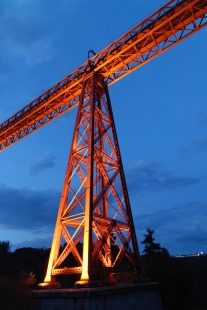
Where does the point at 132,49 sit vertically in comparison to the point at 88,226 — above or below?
above

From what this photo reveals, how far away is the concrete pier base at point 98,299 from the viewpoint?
26.8 feet

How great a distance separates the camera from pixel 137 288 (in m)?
10.0

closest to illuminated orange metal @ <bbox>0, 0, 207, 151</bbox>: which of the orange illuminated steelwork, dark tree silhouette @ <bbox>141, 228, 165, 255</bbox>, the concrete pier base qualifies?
the orange illuminated steelwork

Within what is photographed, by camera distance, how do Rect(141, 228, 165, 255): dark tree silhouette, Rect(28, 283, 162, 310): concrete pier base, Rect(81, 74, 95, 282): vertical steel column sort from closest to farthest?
Rect(28, 283, 162, 310): concrete pier base
Rect(81, 74, 95, 282): vertical steel column
Rect(141, 228, 165, 255): dark tree silhouette

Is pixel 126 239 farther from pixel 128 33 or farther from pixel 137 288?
Answer: pixel 128 33

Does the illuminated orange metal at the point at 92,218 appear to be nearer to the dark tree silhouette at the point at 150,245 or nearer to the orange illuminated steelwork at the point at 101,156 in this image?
the orange illuminated steelwork at the point at 101,156

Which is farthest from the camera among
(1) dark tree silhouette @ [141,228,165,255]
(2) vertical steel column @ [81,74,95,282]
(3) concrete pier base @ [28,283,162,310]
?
(1) dark tree silhouette @ [141,228,165,255]

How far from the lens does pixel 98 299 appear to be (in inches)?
328

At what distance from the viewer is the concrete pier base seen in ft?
26.8

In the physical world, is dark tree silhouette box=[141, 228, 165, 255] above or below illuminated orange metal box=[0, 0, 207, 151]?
below

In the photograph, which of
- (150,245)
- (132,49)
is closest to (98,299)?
(132,49)

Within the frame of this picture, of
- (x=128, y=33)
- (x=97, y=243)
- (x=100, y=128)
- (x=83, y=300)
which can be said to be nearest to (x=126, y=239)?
(x=97, y=243)

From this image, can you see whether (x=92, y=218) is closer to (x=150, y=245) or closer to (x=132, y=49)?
(x=132, y=49)

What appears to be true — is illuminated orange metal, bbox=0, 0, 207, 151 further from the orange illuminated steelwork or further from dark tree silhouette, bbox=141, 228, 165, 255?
dark tree silhouette, bbox=141, 228, 165, 255
